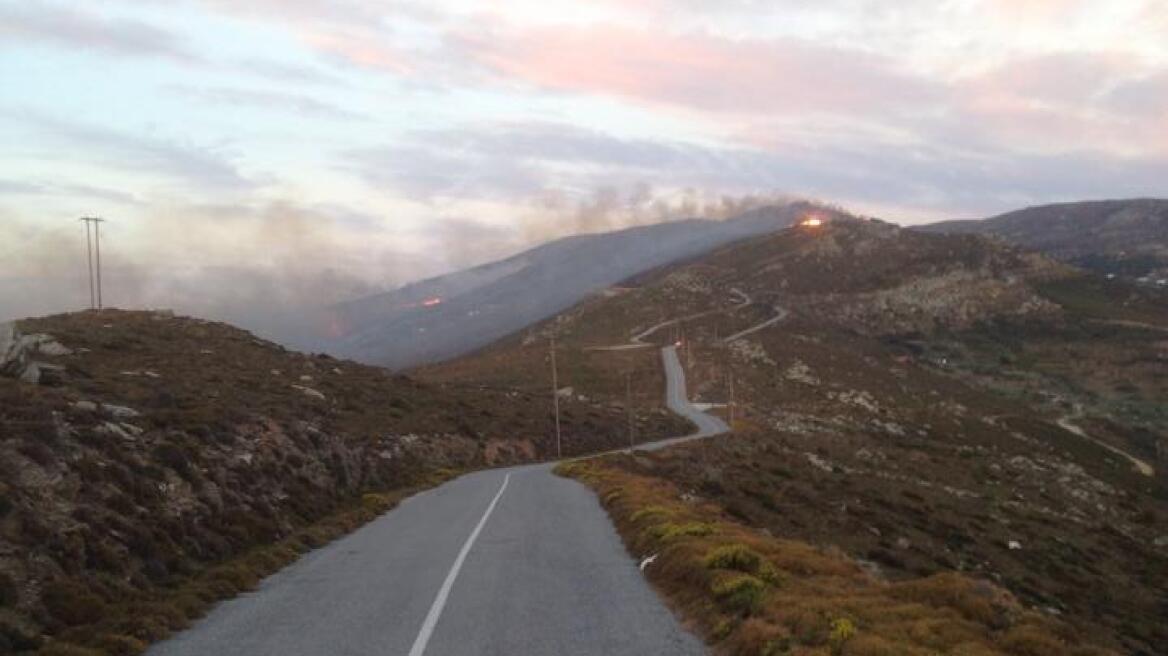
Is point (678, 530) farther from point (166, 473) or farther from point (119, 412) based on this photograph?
point (119, 412)

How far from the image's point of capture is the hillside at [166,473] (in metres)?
15.9

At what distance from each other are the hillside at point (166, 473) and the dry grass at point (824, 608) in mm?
8755

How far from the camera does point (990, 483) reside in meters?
84.1

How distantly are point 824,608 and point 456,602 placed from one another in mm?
6075

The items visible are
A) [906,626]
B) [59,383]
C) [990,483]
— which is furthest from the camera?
[990,483]

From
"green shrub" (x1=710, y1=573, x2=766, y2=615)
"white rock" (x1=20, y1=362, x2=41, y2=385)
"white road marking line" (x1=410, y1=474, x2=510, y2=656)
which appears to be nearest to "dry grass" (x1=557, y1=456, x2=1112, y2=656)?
"green shrub" (x1=710, y1=573, x2=766, y2=615)

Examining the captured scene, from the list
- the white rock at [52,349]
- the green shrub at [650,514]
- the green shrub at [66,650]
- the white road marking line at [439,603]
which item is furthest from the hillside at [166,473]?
the green shrub at [650,514]

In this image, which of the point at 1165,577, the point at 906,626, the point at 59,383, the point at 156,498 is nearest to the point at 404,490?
the point at 59,383

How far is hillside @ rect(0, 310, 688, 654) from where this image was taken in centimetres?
1586

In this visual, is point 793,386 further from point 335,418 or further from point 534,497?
point 534,497

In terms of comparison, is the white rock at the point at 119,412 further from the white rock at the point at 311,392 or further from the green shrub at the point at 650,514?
the white rock at the point at 311,392

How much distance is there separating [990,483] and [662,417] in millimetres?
36764

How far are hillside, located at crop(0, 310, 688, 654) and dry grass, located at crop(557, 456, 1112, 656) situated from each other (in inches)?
345

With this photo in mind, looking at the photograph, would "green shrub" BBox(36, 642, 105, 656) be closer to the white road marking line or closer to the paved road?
the paved road
